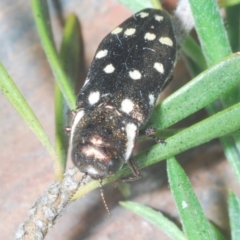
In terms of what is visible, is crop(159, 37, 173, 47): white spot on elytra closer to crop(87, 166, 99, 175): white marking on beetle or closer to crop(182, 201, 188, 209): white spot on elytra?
crop(87, 166, 99, 175): white marking on beetle

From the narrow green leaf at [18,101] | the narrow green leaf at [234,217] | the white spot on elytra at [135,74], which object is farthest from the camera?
the white spot on elytra at [135,74]

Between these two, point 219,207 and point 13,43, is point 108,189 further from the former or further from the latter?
point 13,43

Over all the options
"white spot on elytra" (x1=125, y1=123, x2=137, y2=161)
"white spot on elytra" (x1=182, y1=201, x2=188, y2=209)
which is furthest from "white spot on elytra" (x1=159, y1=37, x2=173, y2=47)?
"white spot on elytra" (x1=182, y1=201, x2=188, y2=209)

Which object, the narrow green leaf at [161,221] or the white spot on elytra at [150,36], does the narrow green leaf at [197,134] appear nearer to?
the narrow green leaf at [161,221]

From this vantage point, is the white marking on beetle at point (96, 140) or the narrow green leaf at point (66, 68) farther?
the white marking on beetle at point (96, 140)

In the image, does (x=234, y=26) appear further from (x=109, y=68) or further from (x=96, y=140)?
(x=96, y=140)

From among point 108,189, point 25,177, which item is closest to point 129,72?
point 108,189

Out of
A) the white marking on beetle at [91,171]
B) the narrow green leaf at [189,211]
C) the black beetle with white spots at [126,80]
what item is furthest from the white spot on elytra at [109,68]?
the narrow green leaf at [189,211]
